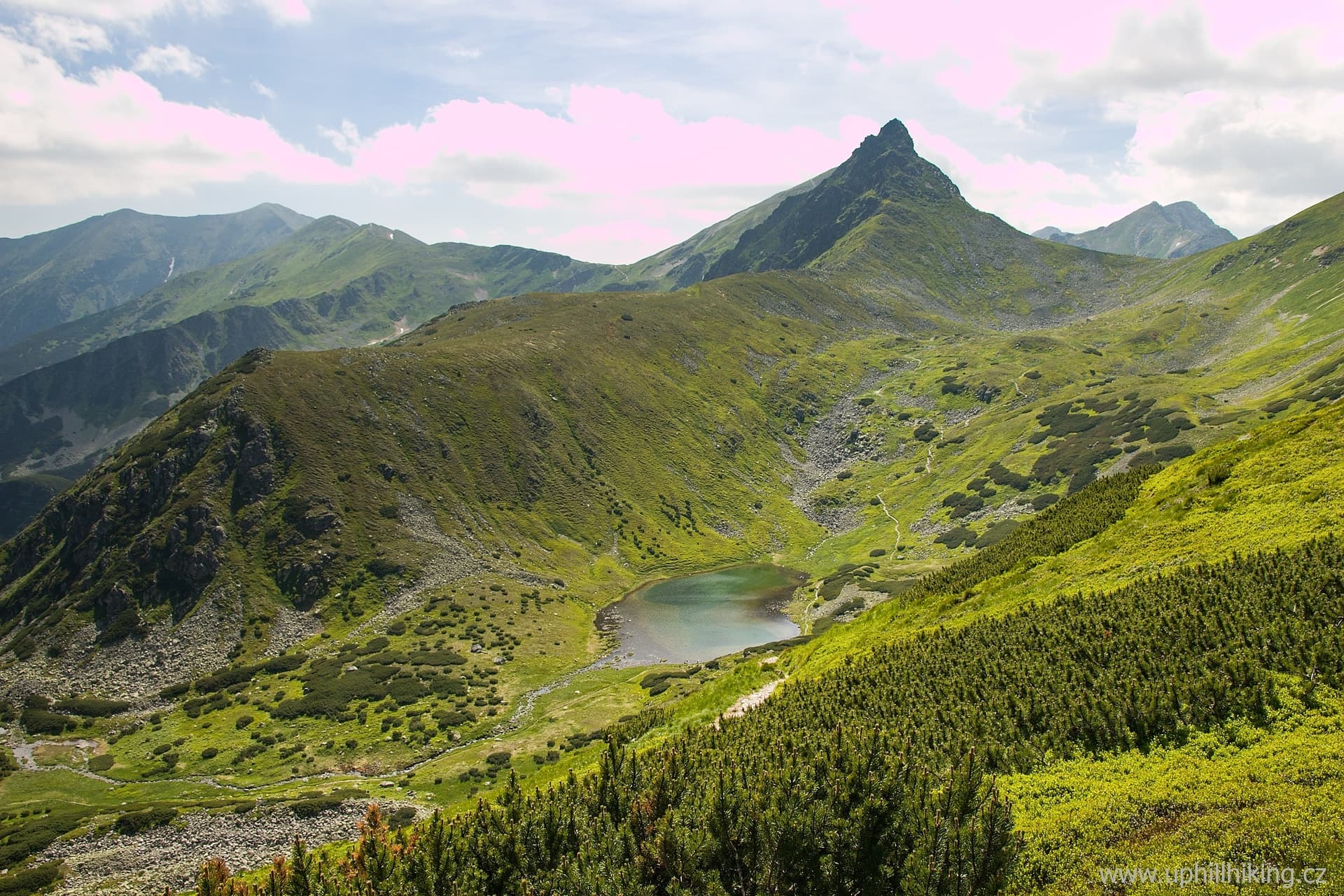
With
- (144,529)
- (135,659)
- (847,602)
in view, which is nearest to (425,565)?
(135,659)

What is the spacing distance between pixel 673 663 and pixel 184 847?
53.4 m

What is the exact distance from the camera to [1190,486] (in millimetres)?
41875

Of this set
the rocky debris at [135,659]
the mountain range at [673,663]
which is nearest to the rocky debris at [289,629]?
the mountain range at [673,663]

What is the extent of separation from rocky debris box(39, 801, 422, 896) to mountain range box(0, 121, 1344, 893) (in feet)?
1.38

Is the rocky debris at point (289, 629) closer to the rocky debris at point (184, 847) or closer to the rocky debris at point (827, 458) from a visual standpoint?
the rocky debris at point (184, 847)

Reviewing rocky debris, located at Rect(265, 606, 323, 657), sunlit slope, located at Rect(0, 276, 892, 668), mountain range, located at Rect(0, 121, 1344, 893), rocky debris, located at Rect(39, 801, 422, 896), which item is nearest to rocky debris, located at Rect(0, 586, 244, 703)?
mountain range, located at Rect(0, 121, 1344, 893)

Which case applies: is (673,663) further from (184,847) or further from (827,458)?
(827,458)

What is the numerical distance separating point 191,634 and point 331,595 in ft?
57.3

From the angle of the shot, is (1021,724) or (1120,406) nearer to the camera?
(1021,724)

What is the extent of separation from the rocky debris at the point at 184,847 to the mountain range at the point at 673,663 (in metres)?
0.42

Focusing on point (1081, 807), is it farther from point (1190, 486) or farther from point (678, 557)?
point (678, 557)

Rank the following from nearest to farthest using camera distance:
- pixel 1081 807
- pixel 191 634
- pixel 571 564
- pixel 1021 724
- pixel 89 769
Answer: pixel 1081 807
pixel 1021 724
pixel 89 769
pixel 191 634
pixel 571 564

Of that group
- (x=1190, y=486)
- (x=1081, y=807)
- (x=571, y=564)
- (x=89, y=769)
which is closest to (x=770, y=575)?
(x=571, y=564)

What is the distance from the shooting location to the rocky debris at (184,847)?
147 feet
